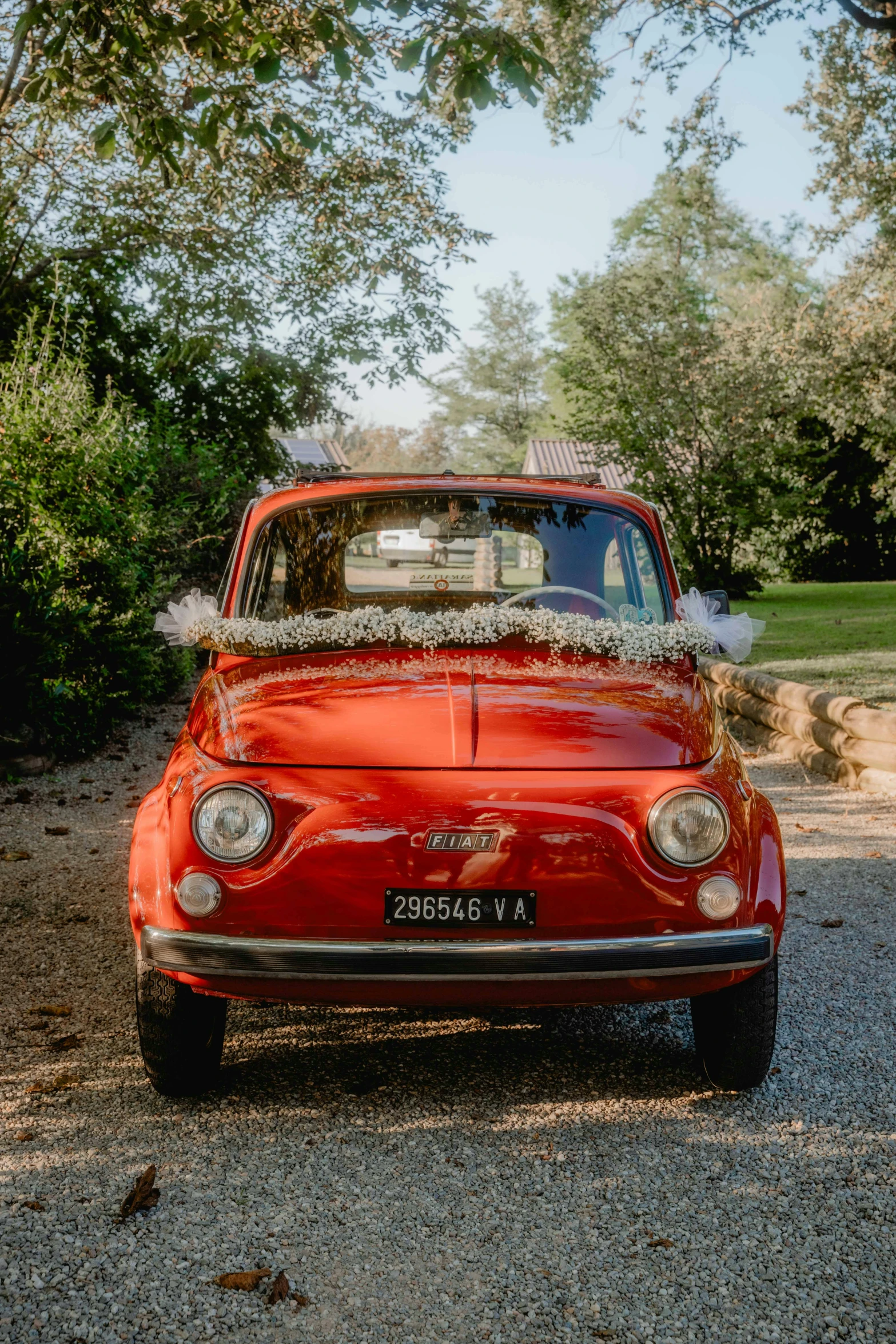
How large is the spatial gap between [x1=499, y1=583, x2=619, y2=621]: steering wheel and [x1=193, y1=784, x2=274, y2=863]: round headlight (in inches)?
61.1

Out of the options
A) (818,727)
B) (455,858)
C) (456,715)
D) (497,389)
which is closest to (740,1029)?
(455,858)

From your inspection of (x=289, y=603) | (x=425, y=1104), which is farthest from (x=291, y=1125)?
(x=289, y=603)

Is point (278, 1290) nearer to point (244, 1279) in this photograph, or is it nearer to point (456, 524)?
point (244, 1279)

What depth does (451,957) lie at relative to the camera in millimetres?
2848

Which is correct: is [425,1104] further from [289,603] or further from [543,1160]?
[289,603]

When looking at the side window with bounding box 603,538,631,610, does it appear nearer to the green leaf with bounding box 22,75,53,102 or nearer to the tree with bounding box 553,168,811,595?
the green leaf with bounding box 22,75,53,102

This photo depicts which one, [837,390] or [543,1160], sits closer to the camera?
[543,1160]

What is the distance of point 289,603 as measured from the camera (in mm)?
4301

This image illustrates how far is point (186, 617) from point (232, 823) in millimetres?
1444

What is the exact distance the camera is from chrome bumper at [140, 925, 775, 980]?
2.84m

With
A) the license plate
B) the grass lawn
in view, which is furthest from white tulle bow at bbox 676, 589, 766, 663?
the grass lawn

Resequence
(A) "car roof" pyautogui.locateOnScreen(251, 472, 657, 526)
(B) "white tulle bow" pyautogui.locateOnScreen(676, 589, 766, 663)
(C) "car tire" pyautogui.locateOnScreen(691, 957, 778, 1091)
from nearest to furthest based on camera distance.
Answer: (C) "car tire" pyautogui.locateOnScreen(691, 957, 778, 1091)
(B) "white tulle bow" pyautogui.locateOnScreen(676, 589, 766, 663)
(A) "car roof" pyautogui.locateOnScreen(251, 472, 657, 526)

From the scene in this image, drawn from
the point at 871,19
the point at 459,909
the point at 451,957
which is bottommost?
the point at 451,957

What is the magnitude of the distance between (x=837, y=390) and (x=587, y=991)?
23641 mm
